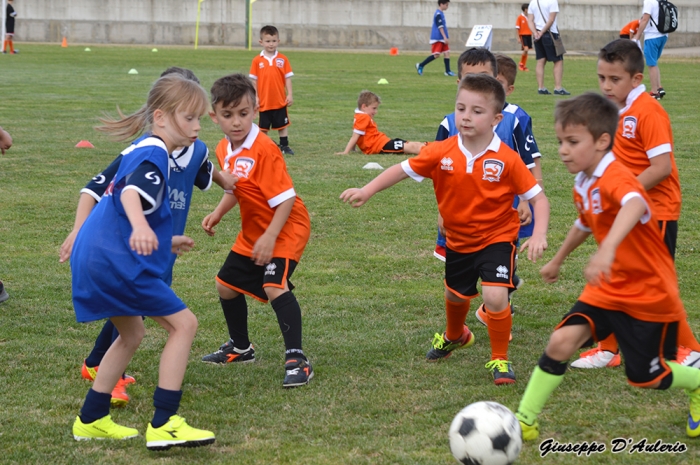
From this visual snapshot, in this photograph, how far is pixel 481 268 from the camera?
4.33 meters

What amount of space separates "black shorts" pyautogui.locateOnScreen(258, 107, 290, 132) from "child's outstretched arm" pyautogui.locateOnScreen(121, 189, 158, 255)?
8.18 meters

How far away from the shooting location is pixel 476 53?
17.0ft

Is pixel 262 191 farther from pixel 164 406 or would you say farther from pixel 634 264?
pixel 634 264

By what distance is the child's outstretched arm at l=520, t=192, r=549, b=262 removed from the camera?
387 cm

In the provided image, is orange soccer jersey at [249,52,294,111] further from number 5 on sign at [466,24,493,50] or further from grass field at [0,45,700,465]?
number 5 on sign at [466,24,493,50]

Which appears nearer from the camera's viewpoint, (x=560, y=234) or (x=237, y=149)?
(x=237, y=149)

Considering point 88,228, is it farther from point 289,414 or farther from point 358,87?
A: point 358,87

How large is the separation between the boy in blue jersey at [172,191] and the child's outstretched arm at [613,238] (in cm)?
172

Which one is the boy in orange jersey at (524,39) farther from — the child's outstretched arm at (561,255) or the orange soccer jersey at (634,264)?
the orange soccer jersey at (634,264)

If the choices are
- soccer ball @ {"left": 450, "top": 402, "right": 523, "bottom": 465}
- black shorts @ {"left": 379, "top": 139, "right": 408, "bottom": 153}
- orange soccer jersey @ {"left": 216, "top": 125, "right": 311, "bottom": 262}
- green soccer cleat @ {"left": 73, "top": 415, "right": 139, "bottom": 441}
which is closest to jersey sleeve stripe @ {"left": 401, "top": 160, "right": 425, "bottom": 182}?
orange soccer jersey @ {"left": 216, "top": 125, "right": 311, "bottom": 262}

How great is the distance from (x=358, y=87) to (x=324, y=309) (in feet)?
46.6

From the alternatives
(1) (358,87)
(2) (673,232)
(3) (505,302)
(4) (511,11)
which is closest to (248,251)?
(3) (505,302)

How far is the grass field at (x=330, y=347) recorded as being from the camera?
3.58m

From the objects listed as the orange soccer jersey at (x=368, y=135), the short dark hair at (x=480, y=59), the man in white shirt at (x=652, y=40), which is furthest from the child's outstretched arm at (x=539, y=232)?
the man in white shirt at (x=652, y=40)
